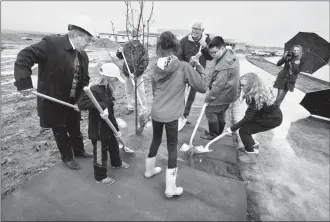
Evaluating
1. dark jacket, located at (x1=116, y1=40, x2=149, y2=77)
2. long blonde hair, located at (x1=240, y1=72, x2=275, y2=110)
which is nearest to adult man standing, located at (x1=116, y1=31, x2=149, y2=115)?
dark jacket, located at (x1=116, y1=40, x2=149, y2=77)

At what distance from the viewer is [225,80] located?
3.13 m

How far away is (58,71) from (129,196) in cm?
177

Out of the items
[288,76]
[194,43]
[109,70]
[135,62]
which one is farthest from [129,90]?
[288,76]

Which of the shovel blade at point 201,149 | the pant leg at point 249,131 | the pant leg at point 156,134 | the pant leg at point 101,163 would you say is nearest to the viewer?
the pant leg at point 156,134

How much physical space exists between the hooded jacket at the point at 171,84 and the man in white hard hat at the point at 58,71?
1.06m

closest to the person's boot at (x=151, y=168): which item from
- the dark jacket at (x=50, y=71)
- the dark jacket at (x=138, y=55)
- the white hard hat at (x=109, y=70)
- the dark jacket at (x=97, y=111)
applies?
the dark jacket at (x=97, y=111)

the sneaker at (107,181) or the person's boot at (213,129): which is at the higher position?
the person's boot at (213,129)

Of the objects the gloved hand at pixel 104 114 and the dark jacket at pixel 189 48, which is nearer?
the gloved hand at pixel 104 114

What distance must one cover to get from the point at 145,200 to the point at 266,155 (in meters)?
2.37

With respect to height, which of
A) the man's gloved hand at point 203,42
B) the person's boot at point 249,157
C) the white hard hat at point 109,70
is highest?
the man's gloved hand at point 203,42

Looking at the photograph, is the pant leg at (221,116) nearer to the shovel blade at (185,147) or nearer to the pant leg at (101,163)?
the shovel blade at (185,147)

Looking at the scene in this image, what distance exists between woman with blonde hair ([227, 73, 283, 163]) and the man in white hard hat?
7.74ft

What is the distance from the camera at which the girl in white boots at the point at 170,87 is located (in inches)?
79.7

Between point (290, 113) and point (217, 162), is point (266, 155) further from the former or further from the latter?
point (290, 113)
